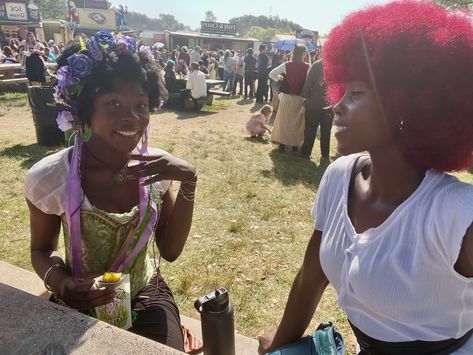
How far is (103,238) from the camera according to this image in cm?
172

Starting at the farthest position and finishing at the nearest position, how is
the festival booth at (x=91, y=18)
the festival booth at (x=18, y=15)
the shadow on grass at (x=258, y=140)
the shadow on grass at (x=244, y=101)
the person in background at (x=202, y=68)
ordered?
the festival booth at (x=91, y=18) < the festival booth at (x=18, y=15) < the person in background at (x=202, y=68) < the shadow on grass at (x=244, y=101) < the shadow on grass at (x=258, y=140)

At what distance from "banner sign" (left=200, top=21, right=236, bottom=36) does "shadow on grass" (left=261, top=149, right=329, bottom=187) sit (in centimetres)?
4382

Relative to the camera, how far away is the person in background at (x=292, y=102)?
20.9 feet

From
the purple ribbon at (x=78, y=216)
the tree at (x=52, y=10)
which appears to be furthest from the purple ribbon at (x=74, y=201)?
the tree at (x=52, y=10)

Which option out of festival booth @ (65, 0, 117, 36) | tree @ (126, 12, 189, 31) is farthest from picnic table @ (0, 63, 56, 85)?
tree @ (126, 12, 189, 31)

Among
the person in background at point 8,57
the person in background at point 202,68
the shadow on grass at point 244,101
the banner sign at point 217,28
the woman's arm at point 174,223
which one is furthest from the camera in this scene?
the banner sign at point 217,28

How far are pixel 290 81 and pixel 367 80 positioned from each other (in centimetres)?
547

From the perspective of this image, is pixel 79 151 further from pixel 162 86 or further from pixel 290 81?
pixel 290 81

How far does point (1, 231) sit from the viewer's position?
13.3 ft

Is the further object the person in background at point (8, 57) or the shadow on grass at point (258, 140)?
the person in background at point (8, 57)

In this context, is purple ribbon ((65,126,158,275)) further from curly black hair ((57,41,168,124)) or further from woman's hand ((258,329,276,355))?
woman's hand ((258,329,276,355))

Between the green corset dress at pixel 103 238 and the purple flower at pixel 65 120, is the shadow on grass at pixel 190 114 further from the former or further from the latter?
the green corset dress at pixel 103 238

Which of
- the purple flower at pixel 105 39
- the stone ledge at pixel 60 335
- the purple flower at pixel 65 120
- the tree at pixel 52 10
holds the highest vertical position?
the tree at pixel 52 10

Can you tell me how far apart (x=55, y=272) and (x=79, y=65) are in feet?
A: 3.03
